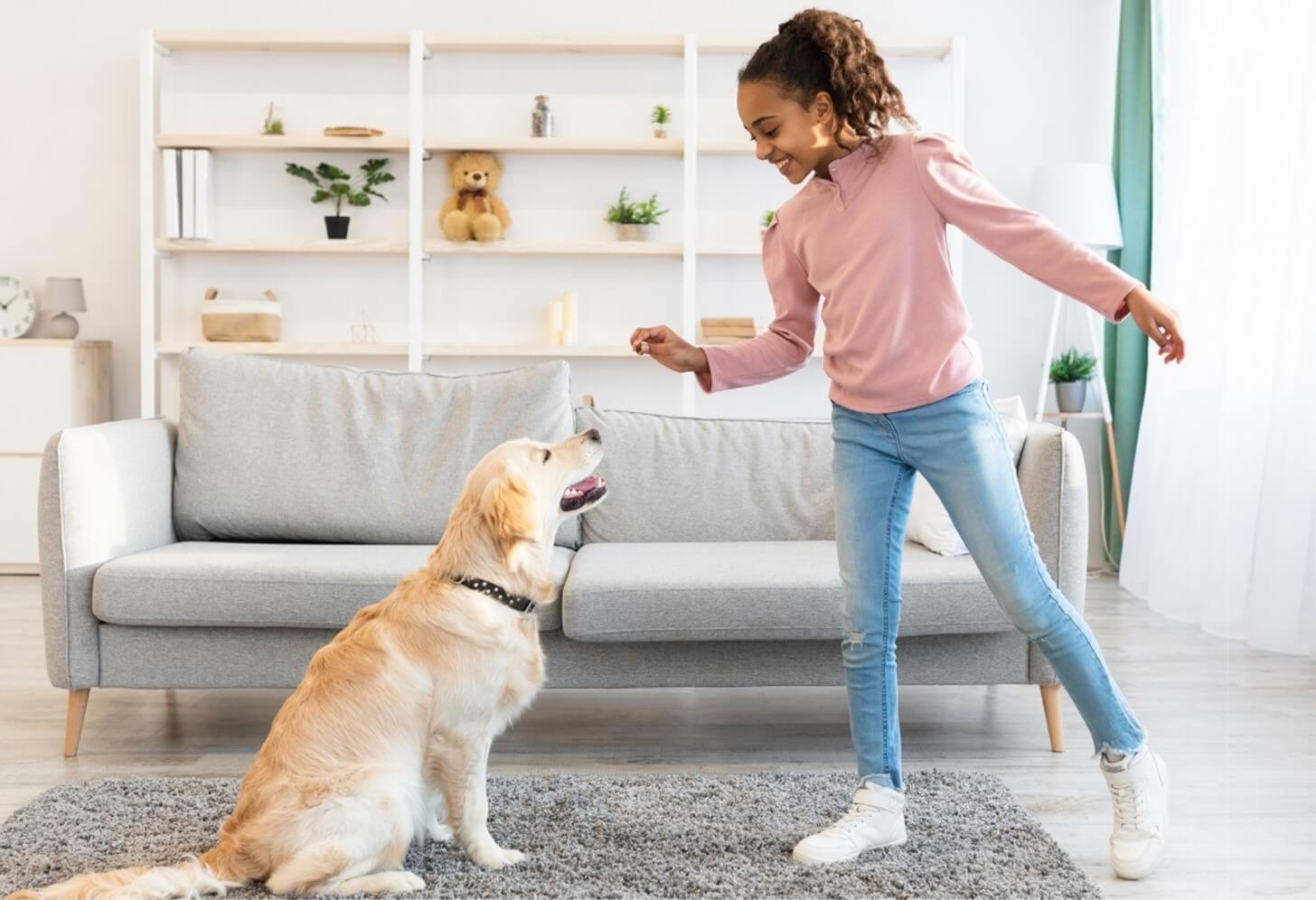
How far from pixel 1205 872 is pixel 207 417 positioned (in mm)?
2436

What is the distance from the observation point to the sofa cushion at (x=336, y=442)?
3102mm

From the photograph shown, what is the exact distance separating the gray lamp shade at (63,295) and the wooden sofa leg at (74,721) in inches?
119

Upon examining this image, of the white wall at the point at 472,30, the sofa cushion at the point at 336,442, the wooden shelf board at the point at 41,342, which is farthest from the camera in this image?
the white wall at the point at 472,30

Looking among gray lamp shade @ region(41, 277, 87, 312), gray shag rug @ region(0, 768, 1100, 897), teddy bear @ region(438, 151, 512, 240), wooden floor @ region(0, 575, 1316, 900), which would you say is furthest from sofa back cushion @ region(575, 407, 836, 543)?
gray lamp shade @ region(41, 277, 87, 312)

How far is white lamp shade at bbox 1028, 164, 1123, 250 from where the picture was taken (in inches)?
191

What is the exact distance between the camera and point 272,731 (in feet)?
6.24

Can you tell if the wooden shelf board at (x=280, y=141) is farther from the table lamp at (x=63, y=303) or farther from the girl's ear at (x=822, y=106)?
the girl's ear at (x=822, y=106)

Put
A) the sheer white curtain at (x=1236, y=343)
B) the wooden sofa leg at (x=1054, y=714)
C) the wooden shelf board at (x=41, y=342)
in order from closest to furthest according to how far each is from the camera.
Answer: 1. the wooden sofa leg at (x=1054, y=714)
2. the sheer white curtain at (x=1236, y=343)
3. the wooden shelf board at (x=41, y=342)

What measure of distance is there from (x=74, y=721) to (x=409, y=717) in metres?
1.16

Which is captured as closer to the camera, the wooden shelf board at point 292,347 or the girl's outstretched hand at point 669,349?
the girl's outstretched hand at point 669,349

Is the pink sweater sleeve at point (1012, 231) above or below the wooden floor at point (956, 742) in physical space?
above

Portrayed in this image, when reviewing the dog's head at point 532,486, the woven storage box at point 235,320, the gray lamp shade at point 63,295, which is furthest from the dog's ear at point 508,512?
the gray lamp shade at point 63,295

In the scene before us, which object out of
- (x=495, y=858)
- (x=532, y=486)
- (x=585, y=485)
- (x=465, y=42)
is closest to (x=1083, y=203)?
(x=465, y=42)

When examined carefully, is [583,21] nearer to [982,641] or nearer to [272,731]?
[982,641]
